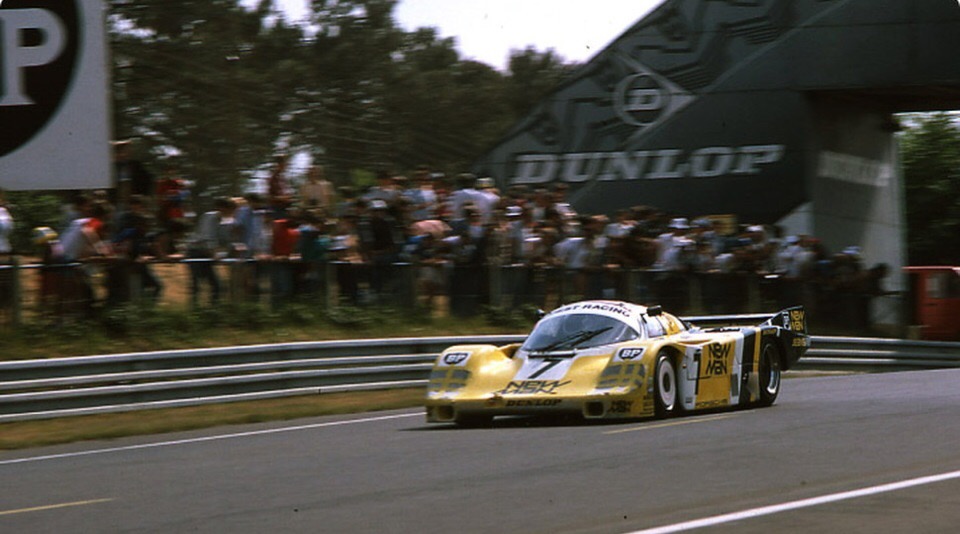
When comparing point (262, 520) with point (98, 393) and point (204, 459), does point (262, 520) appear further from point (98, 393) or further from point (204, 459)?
point (98, 393)

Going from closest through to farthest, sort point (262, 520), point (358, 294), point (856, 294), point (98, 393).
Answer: point (262, 520) → point (98, 393) → point (358, 294) → point (856, 294)

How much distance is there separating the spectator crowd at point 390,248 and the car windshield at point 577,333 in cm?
532

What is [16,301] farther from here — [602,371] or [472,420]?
[602,371]

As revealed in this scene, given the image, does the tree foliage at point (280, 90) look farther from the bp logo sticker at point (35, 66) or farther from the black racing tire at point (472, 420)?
the black racing tire at point (472, 420)

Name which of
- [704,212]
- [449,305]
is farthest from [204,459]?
[704,212]

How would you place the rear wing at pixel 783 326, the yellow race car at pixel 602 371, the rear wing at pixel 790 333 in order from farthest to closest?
1. the rear wing at pixel 790 333
2. the rear wing at pixel 783 326
3. the yellow race car at pixel 602 371

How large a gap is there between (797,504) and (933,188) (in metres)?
46.9

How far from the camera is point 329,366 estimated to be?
17547 mm

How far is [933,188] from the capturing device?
171 feet

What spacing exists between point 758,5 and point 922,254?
2060 cm

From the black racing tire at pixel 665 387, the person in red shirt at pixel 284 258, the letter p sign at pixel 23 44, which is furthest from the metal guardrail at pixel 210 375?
the letter p sign at pixel 23 44

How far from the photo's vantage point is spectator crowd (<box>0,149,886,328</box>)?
16688 mm

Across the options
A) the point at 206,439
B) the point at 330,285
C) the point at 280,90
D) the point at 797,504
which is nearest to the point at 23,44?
the point at 330,285

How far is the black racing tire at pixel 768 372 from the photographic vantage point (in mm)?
14969
